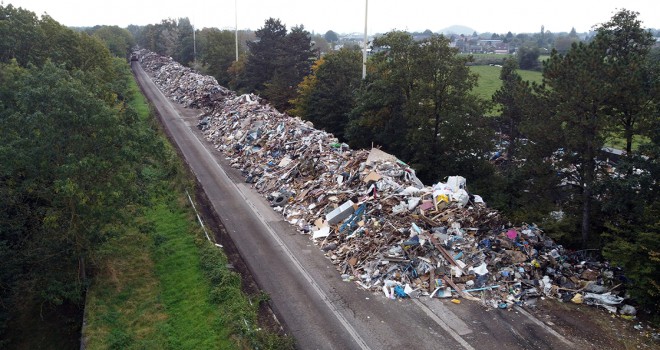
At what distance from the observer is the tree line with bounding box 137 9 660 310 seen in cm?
1642

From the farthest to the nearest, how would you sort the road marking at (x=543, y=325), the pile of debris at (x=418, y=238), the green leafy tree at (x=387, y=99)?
1. the green leafy tree at (x=387, y=99)
2. the pile of debris at (x=418, y=238)
3. the road marking at (x=543, y=325)

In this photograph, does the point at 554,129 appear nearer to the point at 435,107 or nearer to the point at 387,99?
the point at 435,107

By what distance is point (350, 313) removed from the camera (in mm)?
14789

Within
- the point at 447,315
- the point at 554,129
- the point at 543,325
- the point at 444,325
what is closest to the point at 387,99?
the point at 554,129

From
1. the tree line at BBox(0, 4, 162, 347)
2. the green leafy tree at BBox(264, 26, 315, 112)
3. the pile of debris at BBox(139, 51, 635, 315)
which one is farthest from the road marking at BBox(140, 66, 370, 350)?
the green leafy tree at BBox(264, 26, 315, 112)

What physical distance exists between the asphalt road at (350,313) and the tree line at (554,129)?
4402 millimetres

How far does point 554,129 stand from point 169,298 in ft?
55.5

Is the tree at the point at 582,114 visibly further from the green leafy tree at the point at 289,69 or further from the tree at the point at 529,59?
the tree at the point at 529,59

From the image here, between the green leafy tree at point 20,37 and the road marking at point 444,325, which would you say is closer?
the road marking at point 444,325

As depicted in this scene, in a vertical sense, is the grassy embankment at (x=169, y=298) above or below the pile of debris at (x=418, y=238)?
below

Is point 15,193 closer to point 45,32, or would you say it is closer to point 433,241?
point 433,241

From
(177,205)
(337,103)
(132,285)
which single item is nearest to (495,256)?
(132,285)

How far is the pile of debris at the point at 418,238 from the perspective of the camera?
51.6 ft

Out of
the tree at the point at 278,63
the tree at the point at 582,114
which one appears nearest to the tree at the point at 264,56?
the tree at the point at 278,63
